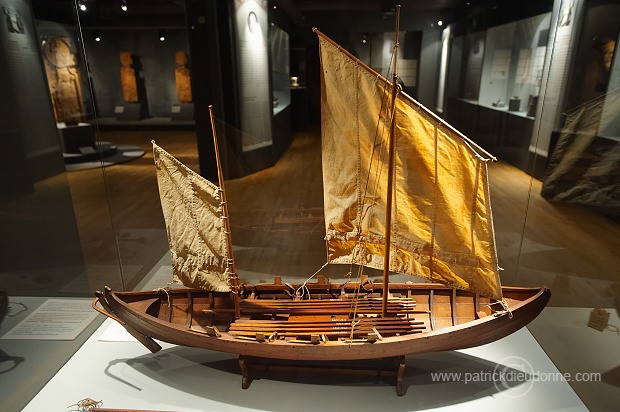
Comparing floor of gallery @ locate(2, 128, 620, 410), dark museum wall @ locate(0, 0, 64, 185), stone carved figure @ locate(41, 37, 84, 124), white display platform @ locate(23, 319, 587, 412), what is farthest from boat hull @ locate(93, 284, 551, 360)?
stone carved figure @ locate(41, 37, 84, 124)

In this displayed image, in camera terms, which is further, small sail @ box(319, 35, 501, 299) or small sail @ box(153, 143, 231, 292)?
small sail @ box(153, 143, 231, 292)

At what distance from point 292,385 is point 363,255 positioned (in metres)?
1.16

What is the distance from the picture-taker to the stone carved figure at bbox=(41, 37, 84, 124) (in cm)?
331

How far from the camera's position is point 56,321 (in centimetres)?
358

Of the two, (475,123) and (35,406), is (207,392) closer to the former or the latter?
(35,406)

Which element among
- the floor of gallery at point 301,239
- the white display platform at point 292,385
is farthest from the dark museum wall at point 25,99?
the white display platform at point 292,385

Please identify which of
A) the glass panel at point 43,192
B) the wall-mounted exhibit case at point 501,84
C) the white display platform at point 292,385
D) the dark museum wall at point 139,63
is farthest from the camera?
the dark museum wall at point 139,63

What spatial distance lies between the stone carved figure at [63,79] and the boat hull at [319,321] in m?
1.56

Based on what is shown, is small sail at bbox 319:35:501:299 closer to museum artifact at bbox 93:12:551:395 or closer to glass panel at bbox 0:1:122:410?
museum artifact at bbox 93:12:551:395

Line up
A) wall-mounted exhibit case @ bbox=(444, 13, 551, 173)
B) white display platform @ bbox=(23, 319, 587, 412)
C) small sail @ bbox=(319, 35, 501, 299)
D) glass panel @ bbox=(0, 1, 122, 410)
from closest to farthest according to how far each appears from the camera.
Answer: small sail @ bbox=(319, 35, 501, 299), white display platform @ bbox=(23, 319, 587, 412), glass panel @ bbox=(0, 1, 122, 410), wall-mounted exhibit case @ bbox=(444, 13, 551, 173)

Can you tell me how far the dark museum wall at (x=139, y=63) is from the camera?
3453mm

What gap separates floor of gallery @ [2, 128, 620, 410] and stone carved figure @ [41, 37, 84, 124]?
35 centimetres

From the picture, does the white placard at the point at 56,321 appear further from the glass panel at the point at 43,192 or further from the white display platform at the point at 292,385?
the white display platform at the point at 292,385

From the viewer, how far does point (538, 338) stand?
3.63 meters
